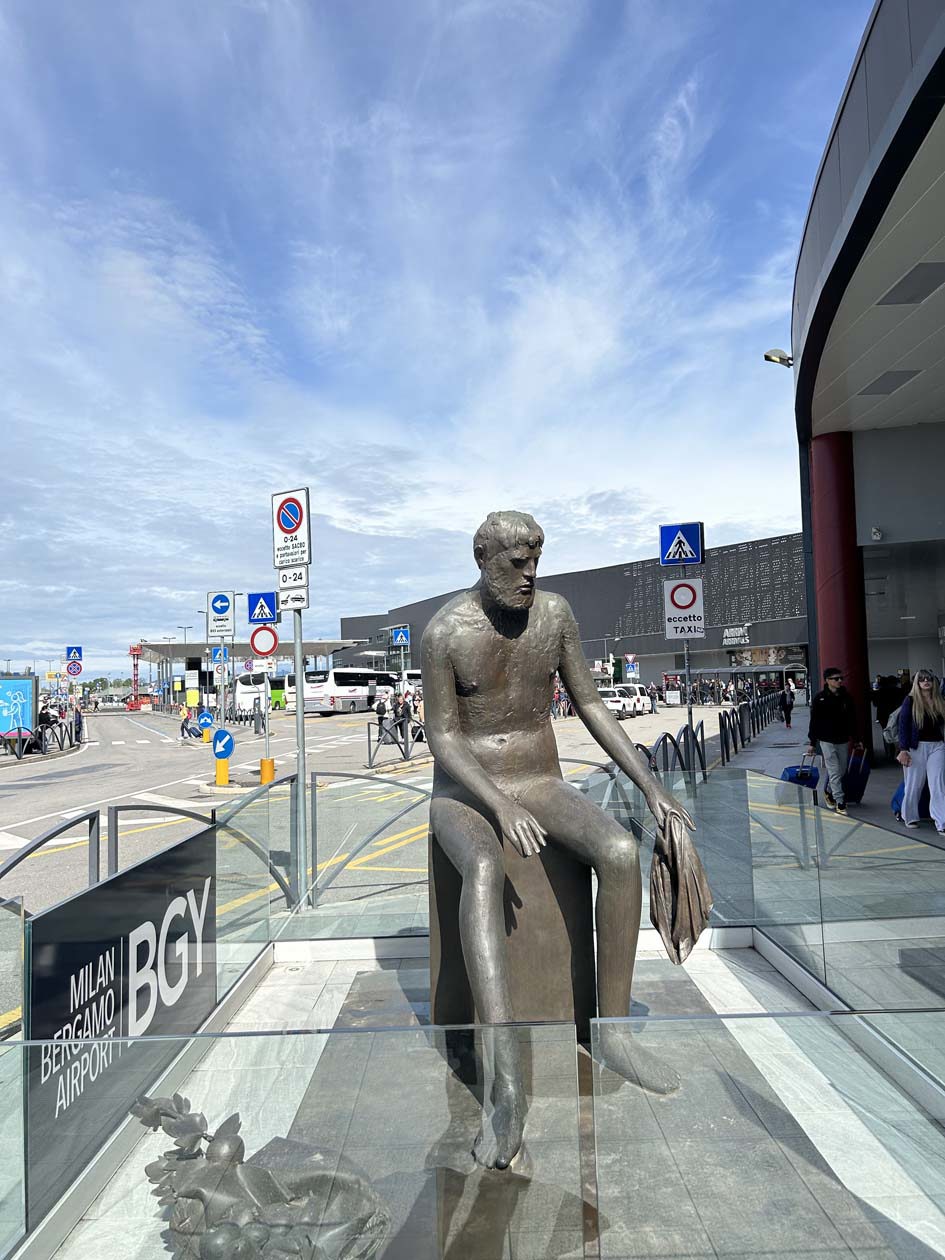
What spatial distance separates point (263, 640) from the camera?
571 inches

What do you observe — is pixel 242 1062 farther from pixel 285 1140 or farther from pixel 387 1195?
pixel 387 1195

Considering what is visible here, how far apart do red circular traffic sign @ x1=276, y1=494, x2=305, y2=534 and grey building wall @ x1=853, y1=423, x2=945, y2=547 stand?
9.39 metres

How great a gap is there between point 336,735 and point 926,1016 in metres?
31.4

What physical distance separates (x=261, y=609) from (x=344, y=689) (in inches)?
1397

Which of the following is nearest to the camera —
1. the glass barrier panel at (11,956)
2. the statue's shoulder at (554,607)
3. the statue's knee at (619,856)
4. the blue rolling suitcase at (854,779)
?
the glass barrier panel at (11,956)

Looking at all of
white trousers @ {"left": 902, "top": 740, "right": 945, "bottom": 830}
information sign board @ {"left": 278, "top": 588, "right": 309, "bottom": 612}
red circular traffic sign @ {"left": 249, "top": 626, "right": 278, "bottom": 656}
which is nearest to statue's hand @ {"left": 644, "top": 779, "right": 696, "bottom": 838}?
information sign board @ {"left": 278, "top": 588, "right": 309, "bottom": 612}

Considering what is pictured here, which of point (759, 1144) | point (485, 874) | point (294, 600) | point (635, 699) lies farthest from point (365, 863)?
point (635, 699)

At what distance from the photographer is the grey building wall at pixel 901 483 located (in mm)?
13352

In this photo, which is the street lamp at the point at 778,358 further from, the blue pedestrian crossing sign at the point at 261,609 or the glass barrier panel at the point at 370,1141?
the glass barrier panel at the point at 370,1141

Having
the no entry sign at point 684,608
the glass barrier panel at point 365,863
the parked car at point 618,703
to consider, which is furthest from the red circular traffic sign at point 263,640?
the parked car at point 618,703

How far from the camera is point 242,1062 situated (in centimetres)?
209

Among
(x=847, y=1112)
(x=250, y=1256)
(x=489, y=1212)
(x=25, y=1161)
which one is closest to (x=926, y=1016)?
(x=847, y=1112)

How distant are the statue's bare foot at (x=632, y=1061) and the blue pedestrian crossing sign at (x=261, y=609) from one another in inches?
515

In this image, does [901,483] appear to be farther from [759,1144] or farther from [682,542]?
[759,1144]
